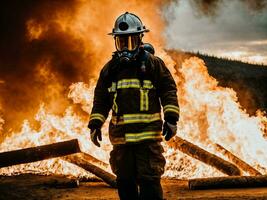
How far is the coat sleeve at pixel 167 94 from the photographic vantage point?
426 centimetres

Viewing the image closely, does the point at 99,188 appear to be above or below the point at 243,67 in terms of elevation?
below

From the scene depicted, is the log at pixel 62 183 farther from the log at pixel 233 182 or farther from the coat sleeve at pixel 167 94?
the coat sleeve at pixel 167 94

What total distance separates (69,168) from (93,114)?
3.40 meters

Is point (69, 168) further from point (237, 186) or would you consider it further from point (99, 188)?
point (237, 186)

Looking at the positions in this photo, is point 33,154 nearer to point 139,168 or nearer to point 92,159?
point 92,159

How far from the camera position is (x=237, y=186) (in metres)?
6.15

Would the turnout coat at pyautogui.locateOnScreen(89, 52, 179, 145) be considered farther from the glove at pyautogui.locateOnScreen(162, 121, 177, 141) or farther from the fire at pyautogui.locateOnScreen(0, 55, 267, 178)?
the fire at pyautogui.locateOnScreen(0, 55, 267, 178)

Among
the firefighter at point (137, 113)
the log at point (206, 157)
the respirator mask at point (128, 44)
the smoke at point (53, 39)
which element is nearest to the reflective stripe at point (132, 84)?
the firefighter at point (137, 113)

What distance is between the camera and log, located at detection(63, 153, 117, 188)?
6.72 meters

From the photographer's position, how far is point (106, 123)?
8.38 meters

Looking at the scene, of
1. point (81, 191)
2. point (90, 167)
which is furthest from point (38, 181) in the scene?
point (81, 191)

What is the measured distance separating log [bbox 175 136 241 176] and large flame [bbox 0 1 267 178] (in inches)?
6.8

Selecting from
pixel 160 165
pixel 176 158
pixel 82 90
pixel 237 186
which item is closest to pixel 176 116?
pixel 160 165

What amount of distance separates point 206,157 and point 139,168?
10.6 feet
